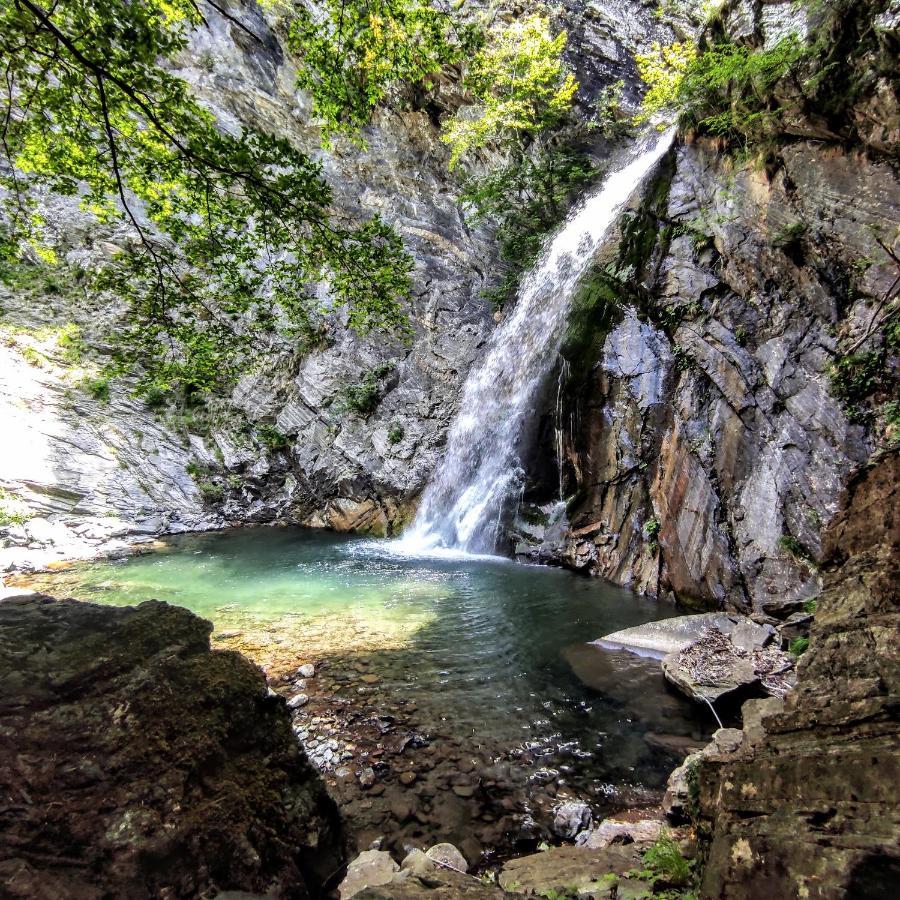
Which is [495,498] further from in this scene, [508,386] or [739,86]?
[739,86]

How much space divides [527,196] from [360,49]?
1523 cm

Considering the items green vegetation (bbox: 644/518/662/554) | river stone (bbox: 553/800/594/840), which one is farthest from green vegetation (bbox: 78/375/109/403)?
river stone (bbox: 553/800/594/840)

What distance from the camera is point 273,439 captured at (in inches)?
695

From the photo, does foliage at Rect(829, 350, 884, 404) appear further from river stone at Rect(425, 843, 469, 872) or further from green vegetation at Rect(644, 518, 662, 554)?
river stone at Rect(425, 843, 469, 872)

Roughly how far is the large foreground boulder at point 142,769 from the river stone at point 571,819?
1774 millimetres

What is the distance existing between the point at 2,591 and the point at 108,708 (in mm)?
9437

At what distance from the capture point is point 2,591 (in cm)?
855

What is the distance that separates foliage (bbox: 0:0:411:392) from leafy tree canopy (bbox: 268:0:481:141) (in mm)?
718

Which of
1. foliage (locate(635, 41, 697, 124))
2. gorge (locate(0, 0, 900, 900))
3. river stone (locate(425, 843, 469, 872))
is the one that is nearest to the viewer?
gorge (locate(0, 0, 900, 900))

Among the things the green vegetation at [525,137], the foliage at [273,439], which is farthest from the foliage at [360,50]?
the foliage at [273,439]

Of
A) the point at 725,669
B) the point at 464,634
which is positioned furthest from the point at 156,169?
the point at 725,669

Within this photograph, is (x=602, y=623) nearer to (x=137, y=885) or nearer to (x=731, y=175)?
(x=137, y=885)

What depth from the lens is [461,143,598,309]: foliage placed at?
655 inches

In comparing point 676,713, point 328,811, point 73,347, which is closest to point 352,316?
point 328,811
